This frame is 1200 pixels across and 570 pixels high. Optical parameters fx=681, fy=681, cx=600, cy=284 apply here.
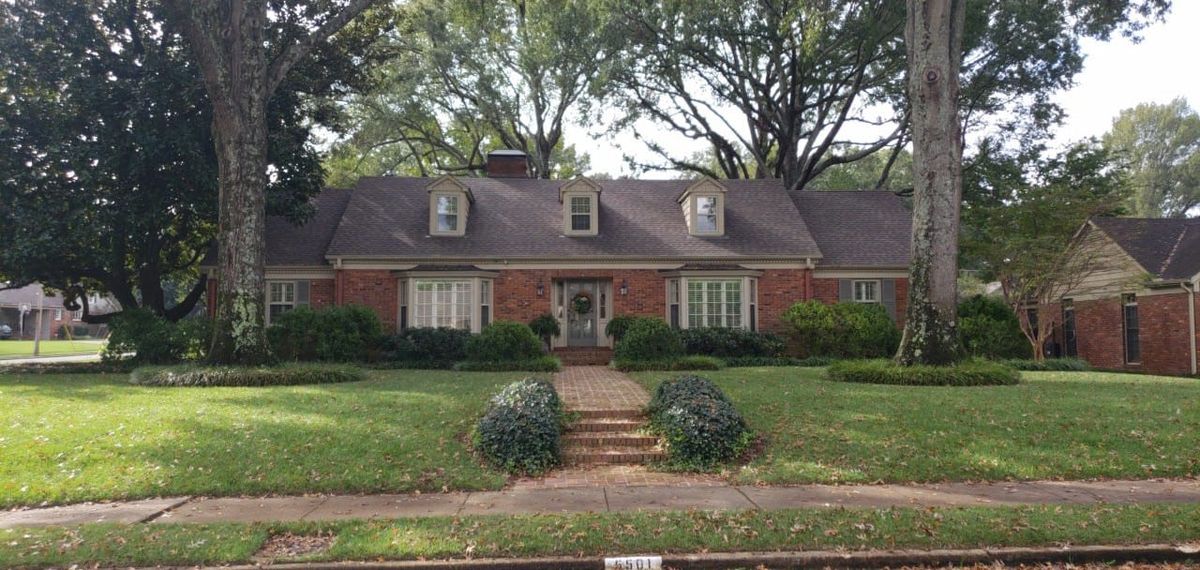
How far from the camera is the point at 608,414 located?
31.7 ft

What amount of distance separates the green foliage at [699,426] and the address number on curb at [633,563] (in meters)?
2.96

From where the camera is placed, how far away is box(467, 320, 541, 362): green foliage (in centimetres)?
1664

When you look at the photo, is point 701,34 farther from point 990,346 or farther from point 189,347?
point 189,347

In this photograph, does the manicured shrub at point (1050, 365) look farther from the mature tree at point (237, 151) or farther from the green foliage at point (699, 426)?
the mature tree at point (237, 151)

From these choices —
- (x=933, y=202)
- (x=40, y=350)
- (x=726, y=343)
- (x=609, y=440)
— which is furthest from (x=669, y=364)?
(x=40, y=350)

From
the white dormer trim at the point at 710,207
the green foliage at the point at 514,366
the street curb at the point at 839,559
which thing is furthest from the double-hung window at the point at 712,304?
the street curb at the point at 839,559

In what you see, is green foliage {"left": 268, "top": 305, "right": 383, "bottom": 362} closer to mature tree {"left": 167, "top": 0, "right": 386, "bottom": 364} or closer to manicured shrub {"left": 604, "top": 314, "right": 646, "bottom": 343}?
mature tree {"left": 167, "top": 0, "right": 386, "bottom": 364}

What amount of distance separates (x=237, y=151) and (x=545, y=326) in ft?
28.8

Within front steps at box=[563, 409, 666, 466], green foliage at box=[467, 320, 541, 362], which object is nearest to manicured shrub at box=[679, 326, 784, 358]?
green foliage at box=[467, 320, 541, 362]

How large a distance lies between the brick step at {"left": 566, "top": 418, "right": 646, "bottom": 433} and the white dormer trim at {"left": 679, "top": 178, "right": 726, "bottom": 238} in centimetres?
1259

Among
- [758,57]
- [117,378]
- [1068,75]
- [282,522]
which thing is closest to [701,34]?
[758,57]

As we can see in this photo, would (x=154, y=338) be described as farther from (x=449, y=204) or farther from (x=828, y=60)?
(x=828, y=60)

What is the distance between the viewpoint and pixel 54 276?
1866cm

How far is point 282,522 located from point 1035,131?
1141 inches
